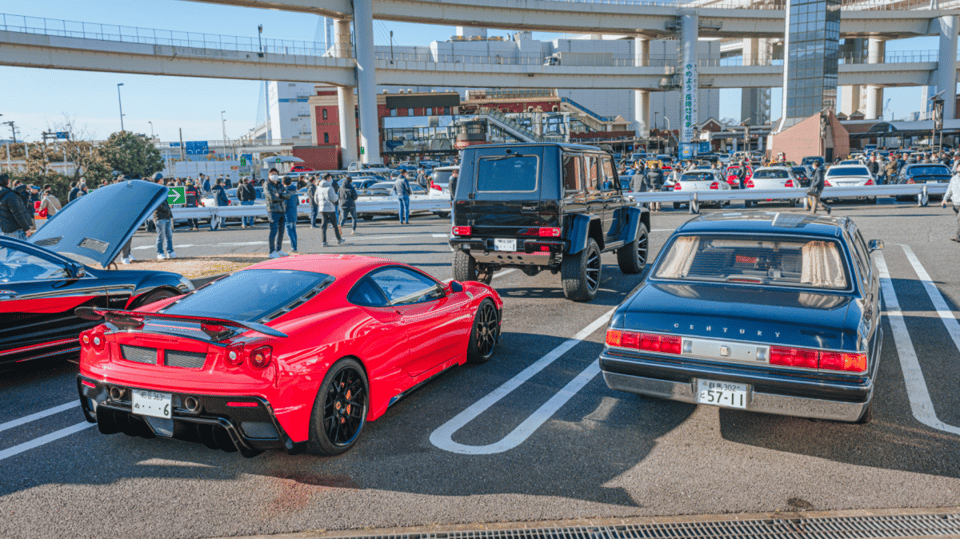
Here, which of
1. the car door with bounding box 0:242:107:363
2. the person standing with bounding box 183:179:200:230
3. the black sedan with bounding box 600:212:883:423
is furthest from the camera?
the person standing with bounding box 183:179:200:230

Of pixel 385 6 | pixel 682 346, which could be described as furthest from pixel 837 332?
pixel 385 6

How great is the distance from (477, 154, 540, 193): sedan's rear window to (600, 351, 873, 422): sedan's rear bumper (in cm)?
448

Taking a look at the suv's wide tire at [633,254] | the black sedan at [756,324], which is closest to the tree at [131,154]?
the suv's wide tire at [633,254]

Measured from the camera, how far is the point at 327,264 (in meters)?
5.18

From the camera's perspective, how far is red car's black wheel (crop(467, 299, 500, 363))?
610 cm

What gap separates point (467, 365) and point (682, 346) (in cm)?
250

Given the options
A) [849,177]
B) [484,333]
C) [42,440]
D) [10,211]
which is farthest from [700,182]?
[42,440]

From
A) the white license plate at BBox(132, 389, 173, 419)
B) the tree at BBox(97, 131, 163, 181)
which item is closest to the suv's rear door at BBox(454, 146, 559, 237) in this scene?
the white license plate at BBox(132, 389, 173, 419)

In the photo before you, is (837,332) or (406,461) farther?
(406,461)

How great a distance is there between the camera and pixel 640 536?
134 inches

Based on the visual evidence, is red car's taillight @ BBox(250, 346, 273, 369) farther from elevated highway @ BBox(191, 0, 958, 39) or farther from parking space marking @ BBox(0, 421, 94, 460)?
elevated highway @ BBox(191, 0, 958, 39)

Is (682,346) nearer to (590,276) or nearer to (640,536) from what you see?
(640,536)

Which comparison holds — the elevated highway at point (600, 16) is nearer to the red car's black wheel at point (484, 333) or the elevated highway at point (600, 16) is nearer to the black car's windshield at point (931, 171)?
the black car's windshield at point (931, 171)

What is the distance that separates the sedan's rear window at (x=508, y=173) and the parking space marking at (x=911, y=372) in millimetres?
4341
